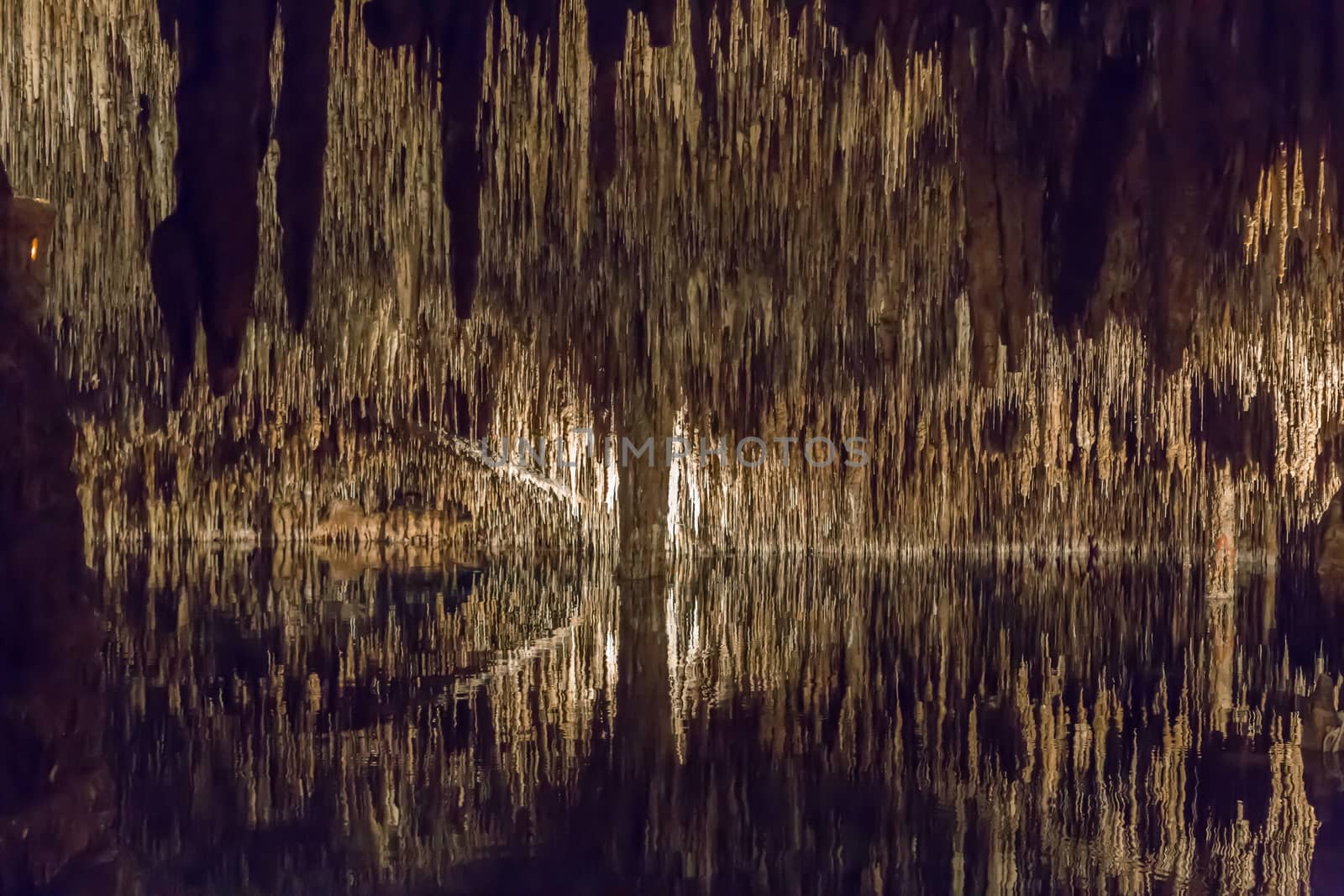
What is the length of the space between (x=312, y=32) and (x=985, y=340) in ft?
15.2

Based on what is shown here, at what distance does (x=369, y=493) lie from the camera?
21.3 m

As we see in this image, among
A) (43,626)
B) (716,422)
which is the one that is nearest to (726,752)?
(43,626)

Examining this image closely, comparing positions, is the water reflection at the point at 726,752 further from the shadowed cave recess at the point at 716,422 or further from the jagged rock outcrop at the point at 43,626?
the jagged rock outcrop at the point at 43,626

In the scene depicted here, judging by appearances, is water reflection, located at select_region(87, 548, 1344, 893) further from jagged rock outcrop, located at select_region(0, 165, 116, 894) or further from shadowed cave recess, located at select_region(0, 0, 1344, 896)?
jagged rock outcrop, located at select_region(0, 165, 116, 894)

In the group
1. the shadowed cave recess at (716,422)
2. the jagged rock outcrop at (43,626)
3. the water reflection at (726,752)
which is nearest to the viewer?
the jagged rock outcrop at (43,626)

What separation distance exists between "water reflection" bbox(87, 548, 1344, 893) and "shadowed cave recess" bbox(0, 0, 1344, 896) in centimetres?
3

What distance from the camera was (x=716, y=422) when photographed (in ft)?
48.8

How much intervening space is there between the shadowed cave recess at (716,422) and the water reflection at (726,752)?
3 centimetres

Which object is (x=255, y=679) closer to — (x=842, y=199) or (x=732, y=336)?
(x=842, y=199)

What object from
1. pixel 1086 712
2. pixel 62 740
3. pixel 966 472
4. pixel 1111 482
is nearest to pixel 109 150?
pixel 62 740

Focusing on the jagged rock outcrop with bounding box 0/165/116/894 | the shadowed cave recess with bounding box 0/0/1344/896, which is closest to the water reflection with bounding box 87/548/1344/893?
the shadowed cave recess with bounding box 0/0/1344/896

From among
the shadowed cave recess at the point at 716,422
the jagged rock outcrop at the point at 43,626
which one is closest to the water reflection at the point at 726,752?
the shadowed cave recess at the point at 716,422

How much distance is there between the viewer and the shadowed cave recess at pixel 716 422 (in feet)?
15.6

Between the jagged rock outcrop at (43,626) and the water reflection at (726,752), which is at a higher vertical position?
the jagged rock outcrop at (43,626)
